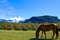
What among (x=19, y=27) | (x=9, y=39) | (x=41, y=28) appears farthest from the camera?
(x=19, y=27)

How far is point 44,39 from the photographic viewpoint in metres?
12.7

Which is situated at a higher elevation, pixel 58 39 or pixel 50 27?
pixel 50 27

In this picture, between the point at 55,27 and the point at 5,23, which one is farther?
the point at 5,23

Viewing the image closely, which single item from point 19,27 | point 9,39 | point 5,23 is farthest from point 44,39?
point 5,23

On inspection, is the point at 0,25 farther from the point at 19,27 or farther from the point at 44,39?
the point at 44,39

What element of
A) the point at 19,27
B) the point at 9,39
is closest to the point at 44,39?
the point at 9,39

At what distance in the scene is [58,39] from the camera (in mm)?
12594

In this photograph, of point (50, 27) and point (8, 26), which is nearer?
point (50, 27)

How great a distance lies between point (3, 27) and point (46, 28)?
631 inches

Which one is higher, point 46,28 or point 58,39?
point 46,28

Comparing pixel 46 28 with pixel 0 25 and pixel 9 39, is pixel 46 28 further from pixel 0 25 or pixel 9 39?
pixel 0 25

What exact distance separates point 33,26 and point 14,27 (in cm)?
330

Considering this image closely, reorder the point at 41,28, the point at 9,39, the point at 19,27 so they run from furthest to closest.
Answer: the point at 19,27 → the point at 41,28 → the point at 9,39

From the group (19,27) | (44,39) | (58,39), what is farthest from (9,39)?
(19,27)
